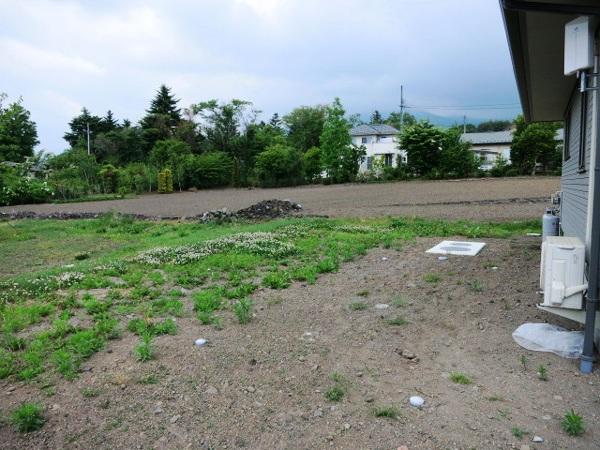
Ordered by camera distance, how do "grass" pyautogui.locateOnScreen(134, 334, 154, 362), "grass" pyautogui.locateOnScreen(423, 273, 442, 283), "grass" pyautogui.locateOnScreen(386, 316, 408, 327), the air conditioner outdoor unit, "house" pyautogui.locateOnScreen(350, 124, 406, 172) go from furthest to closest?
"house" pyautogui.locateOnScreen(350, 124, 406, 172), "grass" pyautogui.locateOnScreen(423, 273, 442, 283), "grass" pyautogui.locateOnScreen(386, 316, 408, 327), "grass" pyautogui.locateOnScreen(134, 334, 154, 362), the air conditioner outdoor unit

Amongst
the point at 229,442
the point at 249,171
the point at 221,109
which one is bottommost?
the point at 229,442

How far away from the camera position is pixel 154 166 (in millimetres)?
36781

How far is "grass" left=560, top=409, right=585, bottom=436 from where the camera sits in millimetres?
2377

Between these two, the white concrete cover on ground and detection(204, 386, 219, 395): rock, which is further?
the white concrete cover on ground

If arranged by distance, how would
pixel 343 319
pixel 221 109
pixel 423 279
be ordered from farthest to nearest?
pixel 221 109
pixel 423 279
pixel 343 319

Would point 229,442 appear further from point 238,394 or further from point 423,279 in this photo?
point 423,279

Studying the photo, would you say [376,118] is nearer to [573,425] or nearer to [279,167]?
[279,167]

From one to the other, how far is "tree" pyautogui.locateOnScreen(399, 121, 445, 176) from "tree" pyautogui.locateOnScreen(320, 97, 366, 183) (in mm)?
4145

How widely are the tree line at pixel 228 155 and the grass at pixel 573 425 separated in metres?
26.9

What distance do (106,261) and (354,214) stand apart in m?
8.94

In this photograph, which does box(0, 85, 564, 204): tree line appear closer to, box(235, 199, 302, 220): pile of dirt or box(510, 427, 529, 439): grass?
box(235, 199, 302, 220): pile of dirt

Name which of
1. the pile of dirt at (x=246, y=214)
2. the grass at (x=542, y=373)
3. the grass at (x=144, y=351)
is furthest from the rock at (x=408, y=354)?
the pile of dirt at (x=246, y=214)

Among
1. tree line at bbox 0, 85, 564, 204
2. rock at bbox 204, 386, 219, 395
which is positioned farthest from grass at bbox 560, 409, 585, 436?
tree line at bbox 0, 85, 564, 204

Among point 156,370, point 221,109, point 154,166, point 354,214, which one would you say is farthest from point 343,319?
point 221,109
